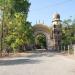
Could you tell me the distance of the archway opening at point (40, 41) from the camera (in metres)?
73.4

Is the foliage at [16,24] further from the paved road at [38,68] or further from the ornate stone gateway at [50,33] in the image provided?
the paved road at [38,68]

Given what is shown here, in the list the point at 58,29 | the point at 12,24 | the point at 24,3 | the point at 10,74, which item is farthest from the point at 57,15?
the point at 10,74

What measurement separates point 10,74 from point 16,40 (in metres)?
32.4

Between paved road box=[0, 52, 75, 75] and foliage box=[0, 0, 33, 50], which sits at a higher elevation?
foliage box=[0, 0, 33, 50]

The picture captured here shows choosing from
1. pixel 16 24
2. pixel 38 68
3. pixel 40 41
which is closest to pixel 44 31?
pixel 40 41

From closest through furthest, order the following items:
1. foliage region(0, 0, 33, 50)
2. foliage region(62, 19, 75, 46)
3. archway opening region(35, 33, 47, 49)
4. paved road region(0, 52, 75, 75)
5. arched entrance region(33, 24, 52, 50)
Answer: paved road region(0, 52, 75, 75)
foliage region(0, 0, 33, 50)
foliage region(62, 19, 75, 46)
arched entrance region(33, 24, 52, 50)
archway opening region(35, 33, 47, 49)

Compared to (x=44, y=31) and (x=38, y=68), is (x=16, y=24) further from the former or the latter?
(x=38, y=68)

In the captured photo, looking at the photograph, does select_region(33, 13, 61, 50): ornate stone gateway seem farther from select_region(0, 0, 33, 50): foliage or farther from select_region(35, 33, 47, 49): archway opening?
select_region(0, 0, 33, 50): foliage

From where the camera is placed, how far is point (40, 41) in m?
75.7

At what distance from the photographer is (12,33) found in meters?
51.2

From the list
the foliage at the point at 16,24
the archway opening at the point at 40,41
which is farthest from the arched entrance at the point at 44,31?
the foliage at the point at 16,24

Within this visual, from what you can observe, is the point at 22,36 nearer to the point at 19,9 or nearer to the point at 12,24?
the point at 12,24

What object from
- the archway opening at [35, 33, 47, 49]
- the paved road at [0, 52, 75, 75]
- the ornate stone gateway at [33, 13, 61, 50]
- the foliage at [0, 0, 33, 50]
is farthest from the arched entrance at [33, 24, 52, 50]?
the paved road at [0, 52, 75, 75]

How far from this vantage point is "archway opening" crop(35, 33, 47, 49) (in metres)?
73.4
